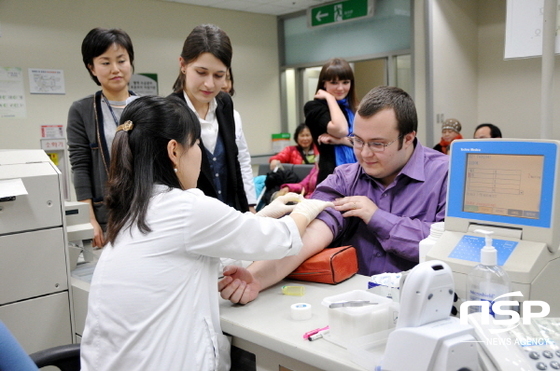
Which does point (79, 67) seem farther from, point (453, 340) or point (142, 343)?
point (453, 340)

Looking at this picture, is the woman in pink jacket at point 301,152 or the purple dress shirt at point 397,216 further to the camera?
the woman in pink jacket at point 301,152

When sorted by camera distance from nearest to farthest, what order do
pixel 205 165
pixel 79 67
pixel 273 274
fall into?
1. pixel 273 274
2. pixel 205 165
3. pixel 79 67

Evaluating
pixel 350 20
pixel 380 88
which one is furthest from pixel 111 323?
pixel 350 20

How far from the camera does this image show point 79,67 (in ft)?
17.1

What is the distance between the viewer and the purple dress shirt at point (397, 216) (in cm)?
156

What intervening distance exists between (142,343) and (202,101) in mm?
1169

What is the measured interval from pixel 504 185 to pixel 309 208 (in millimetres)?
590

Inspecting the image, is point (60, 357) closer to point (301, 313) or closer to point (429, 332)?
point (301, 313)

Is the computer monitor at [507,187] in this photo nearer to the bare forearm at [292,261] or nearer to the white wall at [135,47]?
the bare forearm at [292,261]

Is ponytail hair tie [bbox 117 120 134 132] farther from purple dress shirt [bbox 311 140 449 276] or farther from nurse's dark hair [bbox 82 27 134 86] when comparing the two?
nurse's dark hair [bbox 82 27 134 86]

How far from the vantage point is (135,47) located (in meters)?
5.63

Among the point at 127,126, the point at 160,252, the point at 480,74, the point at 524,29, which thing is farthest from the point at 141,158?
the point at 480,74

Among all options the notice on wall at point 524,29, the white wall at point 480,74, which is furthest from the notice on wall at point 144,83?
the notice on wall at point 524,29

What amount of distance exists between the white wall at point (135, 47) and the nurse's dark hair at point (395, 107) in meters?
4.18
